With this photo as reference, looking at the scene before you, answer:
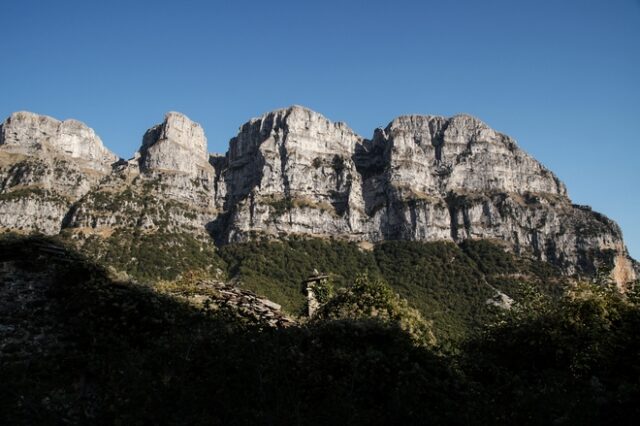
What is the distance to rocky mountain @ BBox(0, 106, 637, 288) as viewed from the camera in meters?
148

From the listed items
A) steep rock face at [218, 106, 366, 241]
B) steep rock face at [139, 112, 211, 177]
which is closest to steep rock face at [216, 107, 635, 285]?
steep rock face at [218, 106, 366, 241]

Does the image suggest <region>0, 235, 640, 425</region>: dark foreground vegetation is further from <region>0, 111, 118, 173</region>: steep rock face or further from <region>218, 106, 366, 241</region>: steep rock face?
<region>0, 111, 118, 173</region>: steep rock face

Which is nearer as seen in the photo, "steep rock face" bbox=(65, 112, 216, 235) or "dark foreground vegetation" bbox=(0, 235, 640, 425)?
"dark foreground vegetation" bbox=(0, 235, 640, 425)

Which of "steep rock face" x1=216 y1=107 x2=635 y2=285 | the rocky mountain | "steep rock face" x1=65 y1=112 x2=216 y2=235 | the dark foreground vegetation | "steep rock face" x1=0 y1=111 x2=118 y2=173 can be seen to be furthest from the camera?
"steep rock face" x1=0 y1=111 x2=118 y2=173

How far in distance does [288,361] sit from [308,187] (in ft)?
516

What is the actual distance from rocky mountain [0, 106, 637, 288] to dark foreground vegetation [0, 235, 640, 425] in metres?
129

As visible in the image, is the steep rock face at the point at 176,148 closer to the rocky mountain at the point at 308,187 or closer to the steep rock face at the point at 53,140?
the rocky mountain at the point at 308,187

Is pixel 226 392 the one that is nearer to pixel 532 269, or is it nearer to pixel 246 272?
pixel 246 272

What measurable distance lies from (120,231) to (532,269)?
11349cm

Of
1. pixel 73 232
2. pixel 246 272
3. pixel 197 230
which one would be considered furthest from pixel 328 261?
pixel 73 232

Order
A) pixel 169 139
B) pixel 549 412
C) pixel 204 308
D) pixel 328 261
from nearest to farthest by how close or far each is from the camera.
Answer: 1. pixel 549 412
2. pixel 204 308
3. pixel 328 261
4. pixel 169 139

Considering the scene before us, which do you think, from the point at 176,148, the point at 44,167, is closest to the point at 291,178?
the point at 176,148

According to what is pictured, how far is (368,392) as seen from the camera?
37.1 ft

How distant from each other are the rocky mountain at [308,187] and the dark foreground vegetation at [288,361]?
129 metres
